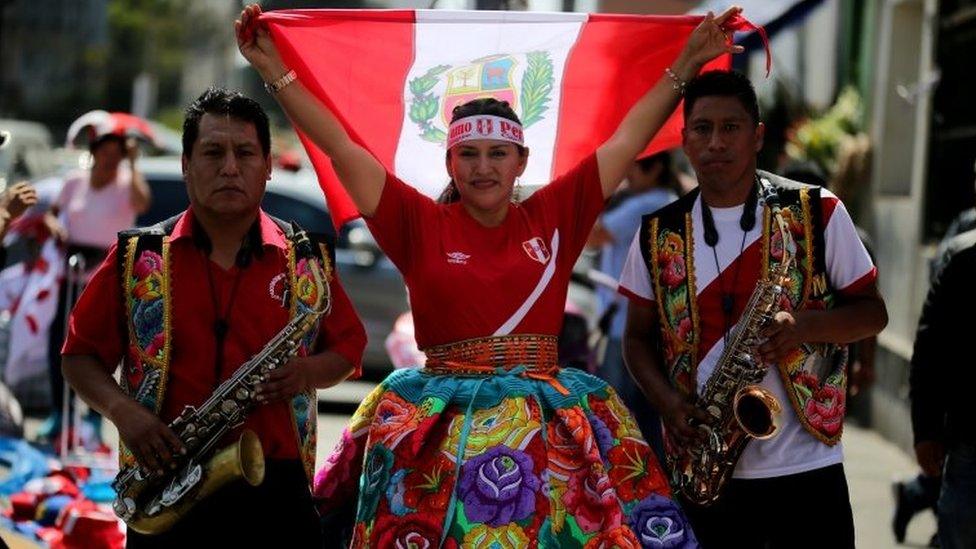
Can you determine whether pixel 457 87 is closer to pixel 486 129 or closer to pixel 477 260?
pixel 486 129

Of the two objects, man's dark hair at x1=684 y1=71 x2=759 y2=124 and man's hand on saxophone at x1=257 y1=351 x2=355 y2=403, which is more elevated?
man's dark hair at x1=684 y1=71 x2=759 y2=124

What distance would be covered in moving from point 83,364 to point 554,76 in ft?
7.08

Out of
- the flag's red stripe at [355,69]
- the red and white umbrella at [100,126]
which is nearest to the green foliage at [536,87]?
the flag's red stripe at [355,69]

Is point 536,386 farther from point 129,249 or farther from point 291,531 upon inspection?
point 129,249

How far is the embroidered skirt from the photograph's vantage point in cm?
563

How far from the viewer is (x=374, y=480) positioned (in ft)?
19.0

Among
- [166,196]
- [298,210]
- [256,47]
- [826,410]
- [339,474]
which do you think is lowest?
[298,210]

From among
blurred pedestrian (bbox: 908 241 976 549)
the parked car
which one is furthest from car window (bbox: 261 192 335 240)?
blurred pedestrian (bbox: 908 241 976 549)

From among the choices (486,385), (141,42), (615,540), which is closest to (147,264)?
(486,385)

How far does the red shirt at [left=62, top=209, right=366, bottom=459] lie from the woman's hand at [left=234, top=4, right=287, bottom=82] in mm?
505

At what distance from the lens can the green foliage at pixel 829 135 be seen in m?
16.8

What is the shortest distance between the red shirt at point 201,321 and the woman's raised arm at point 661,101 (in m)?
1.17

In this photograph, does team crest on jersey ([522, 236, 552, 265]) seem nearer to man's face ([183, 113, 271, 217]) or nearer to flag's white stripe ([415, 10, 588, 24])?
man's face ([183, 113, 271, 217])

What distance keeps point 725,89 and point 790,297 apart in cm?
71
